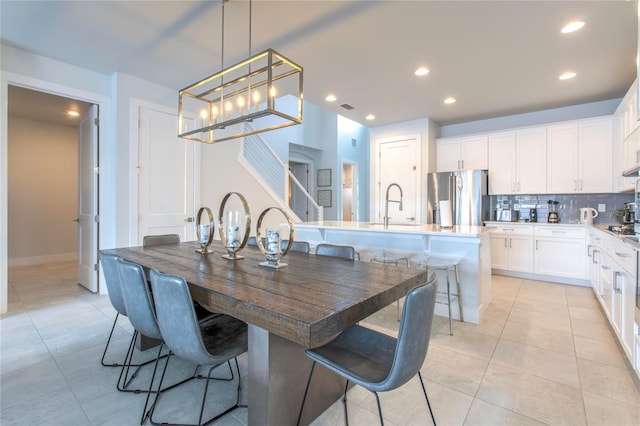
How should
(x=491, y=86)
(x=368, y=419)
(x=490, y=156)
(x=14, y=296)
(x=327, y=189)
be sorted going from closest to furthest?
(x=368, y=419)
(x=14, y=296)
(x=491, y=86)
(x=490, y=156)
(x=327, y=189)

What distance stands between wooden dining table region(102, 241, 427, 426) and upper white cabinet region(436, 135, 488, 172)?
436cm

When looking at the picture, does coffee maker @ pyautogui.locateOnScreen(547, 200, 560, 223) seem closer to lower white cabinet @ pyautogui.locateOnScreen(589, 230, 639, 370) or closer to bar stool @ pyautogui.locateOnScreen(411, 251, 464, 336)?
lower white cabinet @ pyautogui.locateOnScreen(589, 230, 639, 370)

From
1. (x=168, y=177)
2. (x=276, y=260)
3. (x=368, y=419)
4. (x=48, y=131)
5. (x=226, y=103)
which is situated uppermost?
(x=48, y=131)

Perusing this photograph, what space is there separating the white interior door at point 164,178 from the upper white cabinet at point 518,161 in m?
4.85

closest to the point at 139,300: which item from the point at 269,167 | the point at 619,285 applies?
the point at 619,285

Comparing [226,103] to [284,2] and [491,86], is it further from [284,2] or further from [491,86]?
[491,86]

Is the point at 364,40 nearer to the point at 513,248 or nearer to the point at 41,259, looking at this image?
the point at 513,248

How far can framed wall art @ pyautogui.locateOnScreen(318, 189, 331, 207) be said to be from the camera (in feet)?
27.1

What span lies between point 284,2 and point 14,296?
4.54 meters

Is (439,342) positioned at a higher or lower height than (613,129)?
lower

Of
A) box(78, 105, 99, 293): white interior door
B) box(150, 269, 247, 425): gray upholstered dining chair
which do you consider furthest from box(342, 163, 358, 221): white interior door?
box(150, 269, 247, 425): gray upholstered dining chair

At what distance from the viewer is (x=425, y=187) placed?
18.6ft

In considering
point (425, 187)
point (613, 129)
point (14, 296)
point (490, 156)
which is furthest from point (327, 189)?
point (14, 296)

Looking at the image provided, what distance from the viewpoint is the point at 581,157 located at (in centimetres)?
455
